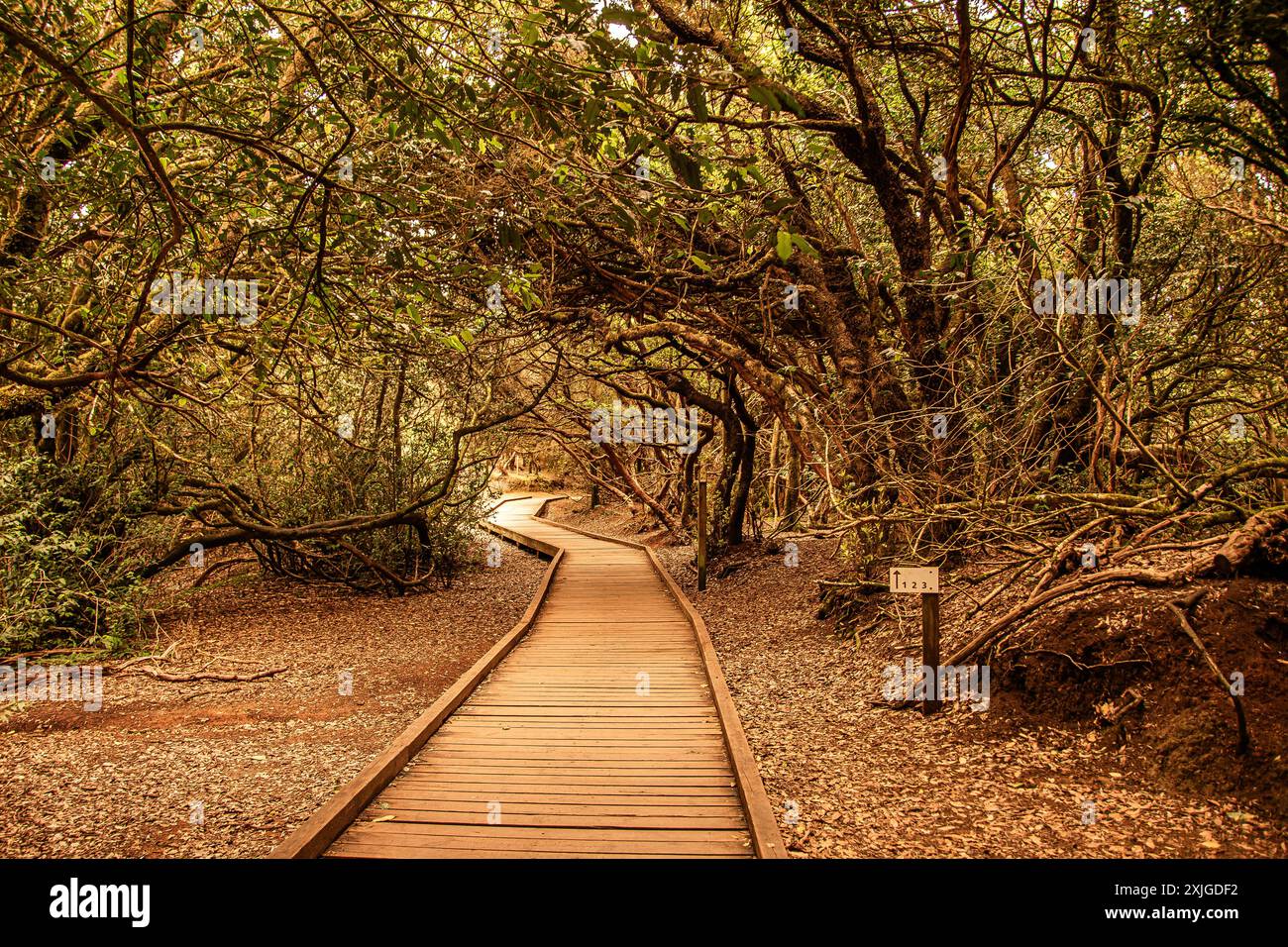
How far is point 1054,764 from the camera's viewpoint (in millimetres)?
3875

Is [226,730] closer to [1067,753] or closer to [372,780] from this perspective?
[372,780]

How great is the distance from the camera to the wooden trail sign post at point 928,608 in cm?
455

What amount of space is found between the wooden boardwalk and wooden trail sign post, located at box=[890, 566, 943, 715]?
142 centimetres

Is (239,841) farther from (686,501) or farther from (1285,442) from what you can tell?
(686,501)

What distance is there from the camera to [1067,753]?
3.95 m

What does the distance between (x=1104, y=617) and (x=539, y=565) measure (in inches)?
497

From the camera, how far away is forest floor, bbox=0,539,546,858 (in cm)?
383

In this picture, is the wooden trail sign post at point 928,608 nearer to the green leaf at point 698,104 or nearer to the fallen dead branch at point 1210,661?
the fallen dead branch at point 1210,661

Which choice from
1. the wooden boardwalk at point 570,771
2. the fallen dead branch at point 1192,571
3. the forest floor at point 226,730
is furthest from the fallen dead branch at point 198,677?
the fallen dead branch at point 1192,571

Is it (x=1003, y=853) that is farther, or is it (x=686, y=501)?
(x=686, y=501)

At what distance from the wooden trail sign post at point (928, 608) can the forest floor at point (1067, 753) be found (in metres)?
0.15

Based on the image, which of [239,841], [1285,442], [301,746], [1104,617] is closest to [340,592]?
[301,746]

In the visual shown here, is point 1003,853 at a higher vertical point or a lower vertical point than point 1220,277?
lower

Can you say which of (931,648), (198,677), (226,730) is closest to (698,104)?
(931,648)
